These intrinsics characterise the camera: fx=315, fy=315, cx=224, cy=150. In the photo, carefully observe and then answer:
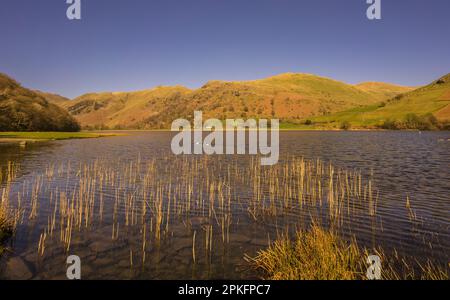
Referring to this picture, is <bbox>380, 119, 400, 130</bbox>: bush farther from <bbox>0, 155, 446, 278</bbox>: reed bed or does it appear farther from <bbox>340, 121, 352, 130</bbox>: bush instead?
<bbox>0, 155, 446, 278</bbox>: reed bed

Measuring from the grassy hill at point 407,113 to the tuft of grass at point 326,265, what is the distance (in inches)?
5445

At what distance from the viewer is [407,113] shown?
140625 millimetres

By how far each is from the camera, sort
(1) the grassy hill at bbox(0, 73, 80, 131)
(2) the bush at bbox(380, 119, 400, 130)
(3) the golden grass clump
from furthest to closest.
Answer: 1. (2) the bush at bbox(380, 119, 400, 130)
2. (1) the grassy hill at bbox(0, 73, 80, 131)
3. (3) the golden grass clump

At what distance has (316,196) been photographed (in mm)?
19656

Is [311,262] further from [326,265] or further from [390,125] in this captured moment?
[390,125]

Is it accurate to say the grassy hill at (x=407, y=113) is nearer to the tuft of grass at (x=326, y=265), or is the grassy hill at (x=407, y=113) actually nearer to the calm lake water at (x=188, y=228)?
the calm lake water at (x=188, y=228)

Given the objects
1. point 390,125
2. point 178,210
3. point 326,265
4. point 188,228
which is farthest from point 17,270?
point 390,125

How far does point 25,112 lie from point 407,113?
147888 millimetres

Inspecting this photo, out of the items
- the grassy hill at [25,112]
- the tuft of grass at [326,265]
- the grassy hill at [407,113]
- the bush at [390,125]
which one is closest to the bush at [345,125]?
the grassy hill at [407,113]

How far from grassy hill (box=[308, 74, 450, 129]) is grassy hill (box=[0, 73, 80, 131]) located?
368ft

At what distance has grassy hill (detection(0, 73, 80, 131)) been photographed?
286 ft

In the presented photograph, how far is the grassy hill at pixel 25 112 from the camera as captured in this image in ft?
286

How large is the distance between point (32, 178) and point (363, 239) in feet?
81.5

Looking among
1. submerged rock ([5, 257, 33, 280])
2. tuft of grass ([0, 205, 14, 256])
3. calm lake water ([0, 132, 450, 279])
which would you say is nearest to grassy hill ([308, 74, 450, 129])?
calm lake water ([0, 132, 450, 279])
